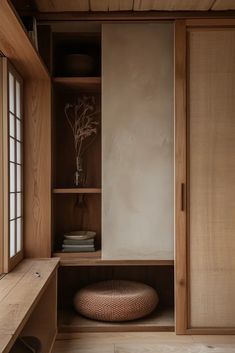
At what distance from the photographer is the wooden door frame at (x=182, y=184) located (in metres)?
3.23

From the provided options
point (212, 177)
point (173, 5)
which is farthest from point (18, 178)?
point (173, 5)

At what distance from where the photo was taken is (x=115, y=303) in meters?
3.33

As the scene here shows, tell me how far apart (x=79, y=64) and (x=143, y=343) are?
2164 mm

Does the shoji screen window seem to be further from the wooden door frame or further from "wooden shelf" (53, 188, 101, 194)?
the wooden door frame

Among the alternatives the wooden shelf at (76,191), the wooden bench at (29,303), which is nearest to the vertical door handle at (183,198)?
the wooden shelf at (76,191)

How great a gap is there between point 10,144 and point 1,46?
0.64 m

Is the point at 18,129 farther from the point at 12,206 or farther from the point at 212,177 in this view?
the point at 212,177

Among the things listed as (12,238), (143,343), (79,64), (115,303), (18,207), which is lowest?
(143,343)

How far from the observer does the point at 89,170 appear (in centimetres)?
395

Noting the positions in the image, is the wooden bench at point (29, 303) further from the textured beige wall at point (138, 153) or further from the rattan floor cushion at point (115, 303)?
the textured beige wall at point (138, 153)

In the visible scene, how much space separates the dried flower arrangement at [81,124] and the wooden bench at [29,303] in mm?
833

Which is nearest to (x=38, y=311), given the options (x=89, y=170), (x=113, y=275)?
(x=113, y=275)

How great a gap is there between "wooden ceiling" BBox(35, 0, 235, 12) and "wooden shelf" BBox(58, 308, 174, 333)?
2298 millimetres

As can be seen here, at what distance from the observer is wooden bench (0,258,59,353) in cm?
188
